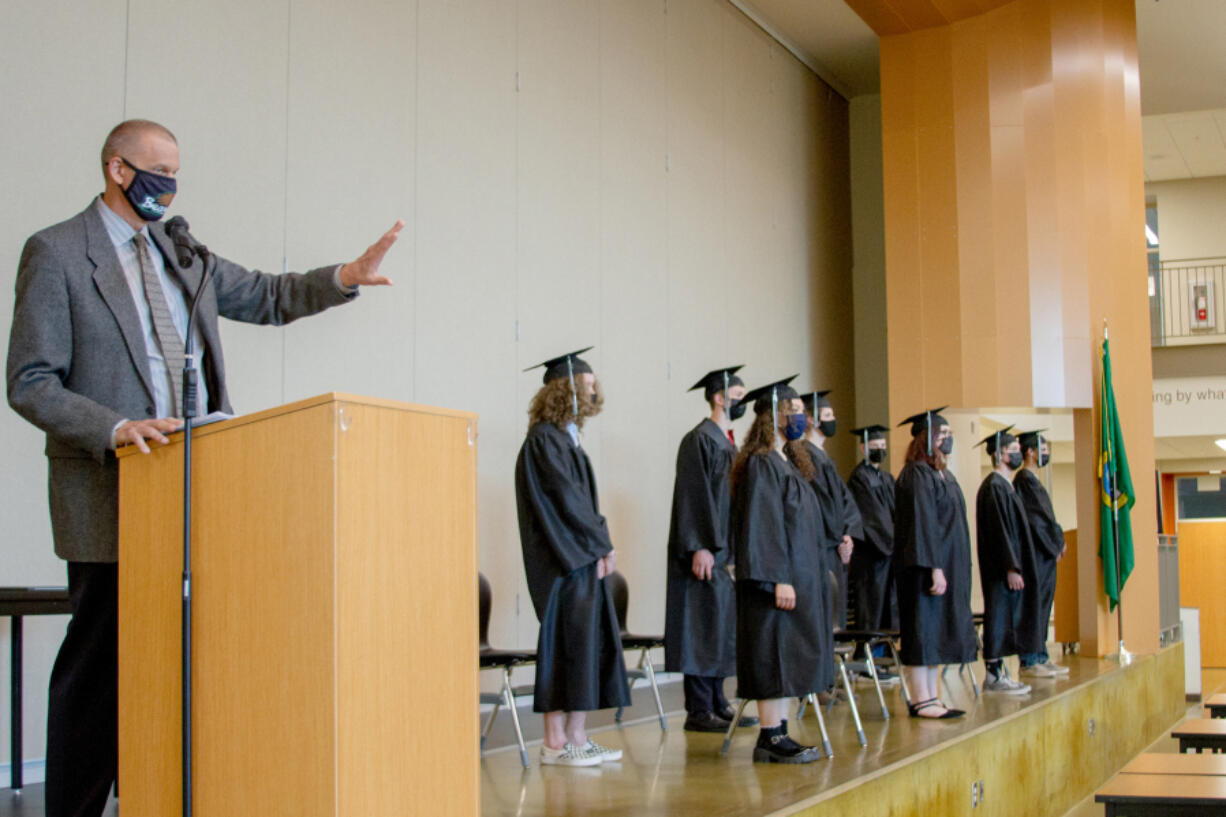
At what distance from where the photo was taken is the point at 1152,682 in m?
9.45

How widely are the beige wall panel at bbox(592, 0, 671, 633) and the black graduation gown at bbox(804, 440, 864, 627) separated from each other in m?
1.37

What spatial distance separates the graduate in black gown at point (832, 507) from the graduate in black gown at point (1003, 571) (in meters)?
0.82

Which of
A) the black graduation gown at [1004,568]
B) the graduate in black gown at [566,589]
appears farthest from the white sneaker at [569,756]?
the black graduation gown at [1004,568]

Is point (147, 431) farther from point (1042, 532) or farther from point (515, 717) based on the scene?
point (1042, 532)

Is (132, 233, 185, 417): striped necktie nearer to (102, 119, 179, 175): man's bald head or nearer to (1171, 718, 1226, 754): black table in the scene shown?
(102, 119, 179, 175): man's bald head

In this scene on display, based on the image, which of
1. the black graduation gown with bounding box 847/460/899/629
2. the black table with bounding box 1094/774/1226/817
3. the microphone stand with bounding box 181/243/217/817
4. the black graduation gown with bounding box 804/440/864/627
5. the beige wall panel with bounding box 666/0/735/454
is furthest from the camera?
the beige wall panel with bounding box 666/0/735/454

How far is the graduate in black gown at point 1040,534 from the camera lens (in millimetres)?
8164

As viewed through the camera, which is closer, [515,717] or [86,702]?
[86,702]

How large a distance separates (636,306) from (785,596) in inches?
162

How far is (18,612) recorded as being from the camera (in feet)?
12.7

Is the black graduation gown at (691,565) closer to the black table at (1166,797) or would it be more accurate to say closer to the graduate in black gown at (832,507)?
the graduate in black gown at (832,507)

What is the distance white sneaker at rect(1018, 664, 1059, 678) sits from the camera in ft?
26.8

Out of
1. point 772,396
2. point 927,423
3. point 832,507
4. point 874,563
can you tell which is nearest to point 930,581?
point 927,423

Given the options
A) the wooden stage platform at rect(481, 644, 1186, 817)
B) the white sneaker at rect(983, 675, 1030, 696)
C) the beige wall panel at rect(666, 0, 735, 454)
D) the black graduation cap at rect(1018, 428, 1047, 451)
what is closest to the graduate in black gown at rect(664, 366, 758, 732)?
the wooden stage platform at rect(481, 644, 1186, 817)
